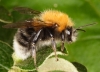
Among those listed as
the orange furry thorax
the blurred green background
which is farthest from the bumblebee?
the blurred green background

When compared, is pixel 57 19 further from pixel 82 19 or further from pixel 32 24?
pixel 82 19

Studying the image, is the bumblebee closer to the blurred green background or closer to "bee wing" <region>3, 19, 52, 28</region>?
"bee wing" <region>3, 19, 52, 28</region>

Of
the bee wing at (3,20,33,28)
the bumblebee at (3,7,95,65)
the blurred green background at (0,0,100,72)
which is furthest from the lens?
the blurred green background at (0,0,100,72)

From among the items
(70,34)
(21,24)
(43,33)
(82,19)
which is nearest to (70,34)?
(70,34)

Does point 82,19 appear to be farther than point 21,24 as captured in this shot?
Yes

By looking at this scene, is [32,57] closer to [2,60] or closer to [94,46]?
[2,60]

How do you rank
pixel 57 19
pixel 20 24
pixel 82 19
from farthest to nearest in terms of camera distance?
pixel 82 19 → pixel 57 19 → pixel 20 24
